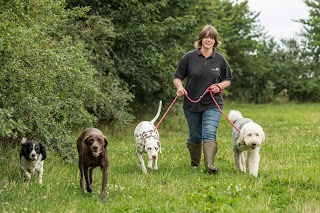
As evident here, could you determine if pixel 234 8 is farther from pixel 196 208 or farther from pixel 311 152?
pixel 196 208

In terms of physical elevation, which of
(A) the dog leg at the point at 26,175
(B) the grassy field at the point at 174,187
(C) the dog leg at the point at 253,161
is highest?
(C) the dog leg at the point at 253,161

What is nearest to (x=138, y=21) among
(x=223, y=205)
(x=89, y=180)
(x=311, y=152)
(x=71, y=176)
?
(x=311, y=152)

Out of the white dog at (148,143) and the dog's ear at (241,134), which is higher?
the dog's ear at (241,134)

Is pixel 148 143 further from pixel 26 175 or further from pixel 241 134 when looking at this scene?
pixel 26 175

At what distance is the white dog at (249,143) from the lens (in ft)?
28.5

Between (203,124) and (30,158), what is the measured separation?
3146 millimetres

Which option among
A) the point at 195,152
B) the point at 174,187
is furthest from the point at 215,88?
the point at 174,187

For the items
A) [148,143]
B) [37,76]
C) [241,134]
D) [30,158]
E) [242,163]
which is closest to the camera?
[37,76]

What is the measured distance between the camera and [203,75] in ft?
30.2

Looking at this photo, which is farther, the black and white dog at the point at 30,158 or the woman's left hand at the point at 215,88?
the woman's left hand at the point at 215,88

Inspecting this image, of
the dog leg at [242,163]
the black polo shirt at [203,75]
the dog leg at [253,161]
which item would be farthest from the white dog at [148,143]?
the dog leg at [253,161]

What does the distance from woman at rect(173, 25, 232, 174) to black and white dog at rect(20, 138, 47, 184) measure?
2711 millimetres

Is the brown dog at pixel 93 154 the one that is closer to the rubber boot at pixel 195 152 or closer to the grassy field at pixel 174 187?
the grassy field at pixel 174 187

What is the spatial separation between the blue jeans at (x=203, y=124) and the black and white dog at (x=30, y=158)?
2853 millimetres
